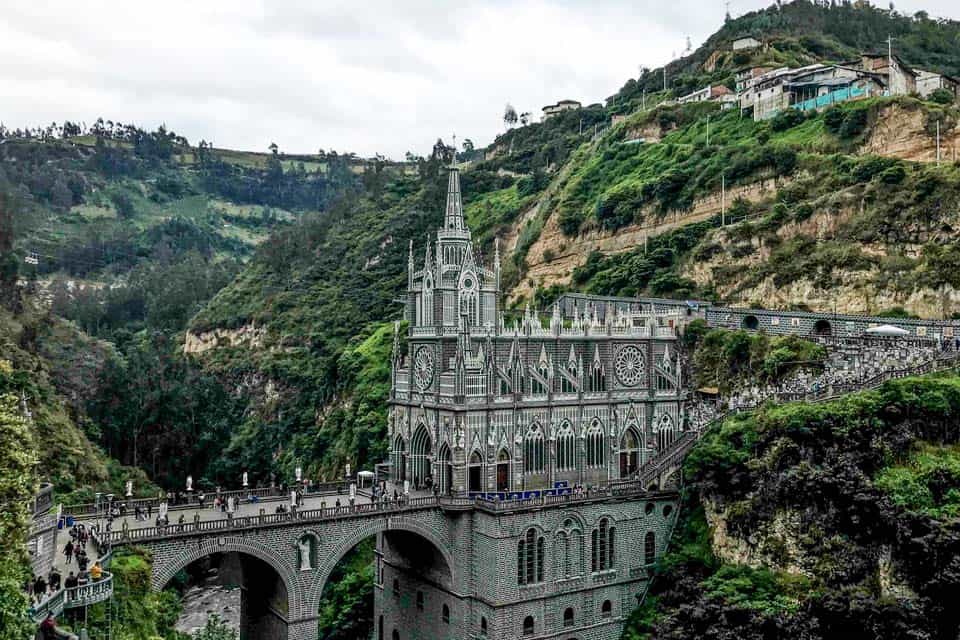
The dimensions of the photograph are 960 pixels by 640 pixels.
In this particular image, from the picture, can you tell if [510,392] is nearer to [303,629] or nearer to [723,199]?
[303,629]

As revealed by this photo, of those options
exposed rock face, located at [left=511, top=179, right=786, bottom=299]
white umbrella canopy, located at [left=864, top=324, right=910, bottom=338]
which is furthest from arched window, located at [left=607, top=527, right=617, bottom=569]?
exposed rock face, located at [left=511, top=179, right=786, bottom=299]

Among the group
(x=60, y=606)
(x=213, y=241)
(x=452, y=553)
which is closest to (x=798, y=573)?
(x=452, y=553)

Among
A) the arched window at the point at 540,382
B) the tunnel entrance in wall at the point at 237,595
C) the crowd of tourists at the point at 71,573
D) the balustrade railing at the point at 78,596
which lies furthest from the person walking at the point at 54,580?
the arched window at the point at 540,382

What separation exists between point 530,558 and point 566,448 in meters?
7.15

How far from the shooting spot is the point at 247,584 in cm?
4325

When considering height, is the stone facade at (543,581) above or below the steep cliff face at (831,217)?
below

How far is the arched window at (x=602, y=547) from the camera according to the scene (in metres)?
44.7

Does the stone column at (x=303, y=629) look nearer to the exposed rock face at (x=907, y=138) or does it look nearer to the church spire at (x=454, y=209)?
the church spire at (x=454, y=209)

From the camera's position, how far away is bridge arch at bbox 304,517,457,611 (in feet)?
129

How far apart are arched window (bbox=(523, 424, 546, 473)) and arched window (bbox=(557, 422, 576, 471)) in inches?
48.7

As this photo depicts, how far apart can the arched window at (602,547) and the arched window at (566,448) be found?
12.8 ft

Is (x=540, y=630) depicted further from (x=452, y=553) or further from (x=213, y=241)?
(x=213, y=241)

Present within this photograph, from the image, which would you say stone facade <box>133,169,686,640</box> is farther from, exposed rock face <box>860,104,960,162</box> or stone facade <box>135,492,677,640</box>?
exposed rock face <box>860,104,960,162</box>

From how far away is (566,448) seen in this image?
47.3m
